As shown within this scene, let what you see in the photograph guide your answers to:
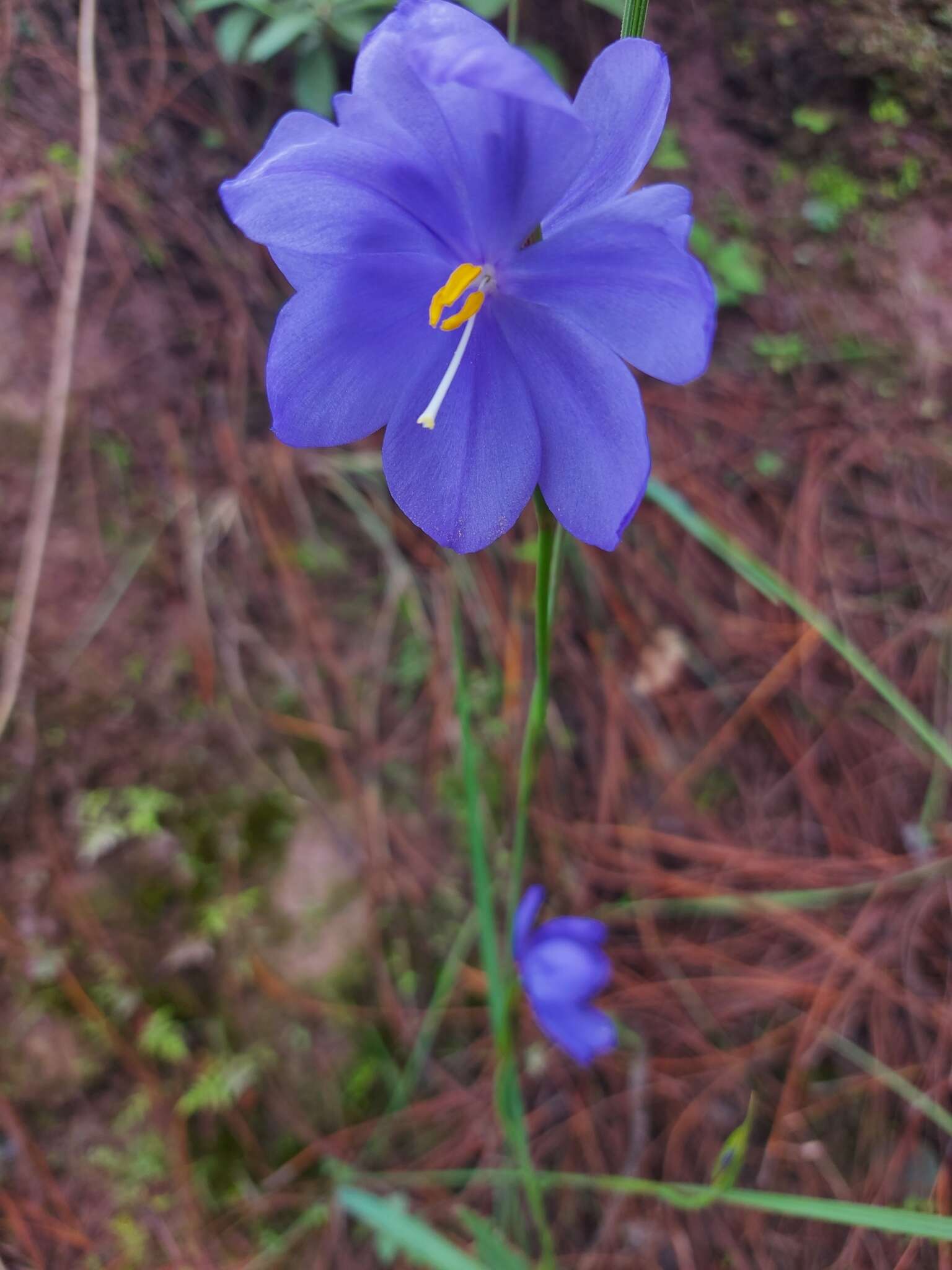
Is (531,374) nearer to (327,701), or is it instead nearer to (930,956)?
(327,701)

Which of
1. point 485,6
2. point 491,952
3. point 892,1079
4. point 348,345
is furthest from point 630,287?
point 892,1079

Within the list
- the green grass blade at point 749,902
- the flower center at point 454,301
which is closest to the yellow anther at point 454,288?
the flower center at point 454,301

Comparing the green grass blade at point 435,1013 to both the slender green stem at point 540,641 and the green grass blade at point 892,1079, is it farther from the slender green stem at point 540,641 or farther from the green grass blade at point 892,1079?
the green grass blade at point 892,1079

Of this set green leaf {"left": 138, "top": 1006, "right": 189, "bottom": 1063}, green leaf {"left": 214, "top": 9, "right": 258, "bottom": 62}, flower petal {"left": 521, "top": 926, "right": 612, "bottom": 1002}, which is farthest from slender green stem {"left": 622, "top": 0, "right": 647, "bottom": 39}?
green leaf {"left": 138, "top": 1006, "right": 189, "bottom": 1063}

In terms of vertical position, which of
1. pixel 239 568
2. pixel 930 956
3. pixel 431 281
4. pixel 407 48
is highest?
pixel 407 48

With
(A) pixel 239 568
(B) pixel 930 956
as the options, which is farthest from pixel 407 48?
(B) pixel 930 956

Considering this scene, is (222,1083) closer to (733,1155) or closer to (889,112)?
(733,1155)
